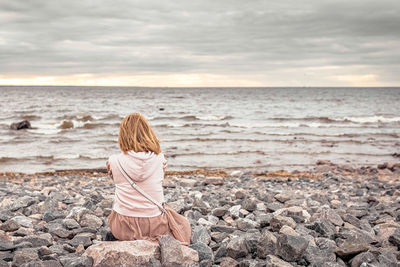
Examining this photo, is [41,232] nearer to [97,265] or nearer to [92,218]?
[92,218]

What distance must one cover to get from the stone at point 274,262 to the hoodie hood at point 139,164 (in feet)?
5.29

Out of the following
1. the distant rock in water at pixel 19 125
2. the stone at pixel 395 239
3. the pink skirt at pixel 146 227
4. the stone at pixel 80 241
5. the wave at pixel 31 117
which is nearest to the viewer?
the pink skirt at pixel 146 227

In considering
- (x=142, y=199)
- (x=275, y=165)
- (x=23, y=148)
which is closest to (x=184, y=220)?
(x=142, y=199)

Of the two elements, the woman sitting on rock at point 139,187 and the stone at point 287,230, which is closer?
the woman sitting on rock at point 139,187

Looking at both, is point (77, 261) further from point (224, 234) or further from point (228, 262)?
point (224, 234)

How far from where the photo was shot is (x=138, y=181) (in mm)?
4512

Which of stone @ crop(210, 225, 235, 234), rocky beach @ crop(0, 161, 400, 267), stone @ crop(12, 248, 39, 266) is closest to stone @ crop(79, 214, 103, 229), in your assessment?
rocky beach @ crop(0, 161, 400, 267)

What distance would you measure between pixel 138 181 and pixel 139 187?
0.24 ft

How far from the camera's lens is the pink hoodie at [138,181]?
443cm

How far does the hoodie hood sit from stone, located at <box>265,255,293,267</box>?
161 centimetres

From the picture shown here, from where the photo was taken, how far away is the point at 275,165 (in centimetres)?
1595

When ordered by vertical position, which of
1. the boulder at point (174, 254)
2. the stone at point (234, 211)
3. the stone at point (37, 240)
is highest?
the boulder at point (174, 254)

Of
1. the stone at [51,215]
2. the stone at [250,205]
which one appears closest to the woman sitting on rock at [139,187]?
the stone at [51,215]

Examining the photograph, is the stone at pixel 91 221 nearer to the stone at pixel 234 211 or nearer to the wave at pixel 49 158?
the stone at pixel 234 211
